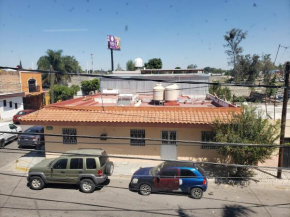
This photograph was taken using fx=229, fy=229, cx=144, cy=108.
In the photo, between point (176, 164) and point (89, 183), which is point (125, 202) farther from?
point (176, 164)

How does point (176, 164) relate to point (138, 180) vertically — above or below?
above

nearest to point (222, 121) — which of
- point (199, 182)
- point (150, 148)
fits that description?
point (199, 182)

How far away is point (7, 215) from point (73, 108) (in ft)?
22.7

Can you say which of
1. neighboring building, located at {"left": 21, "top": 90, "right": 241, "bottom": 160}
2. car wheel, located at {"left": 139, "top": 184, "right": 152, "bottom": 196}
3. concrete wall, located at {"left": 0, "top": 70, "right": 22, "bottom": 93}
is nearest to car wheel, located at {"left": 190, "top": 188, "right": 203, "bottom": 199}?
car wheel, located at {"left": 139, "top": 184, "right": 152, "bottom": 196}

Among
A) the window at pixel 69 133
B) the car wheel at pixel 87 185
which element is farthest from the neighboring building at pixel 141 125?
the car wheel at pixel 87 185

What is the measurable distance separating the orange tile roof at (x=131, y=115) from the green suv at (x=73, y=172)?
3068 millimetres

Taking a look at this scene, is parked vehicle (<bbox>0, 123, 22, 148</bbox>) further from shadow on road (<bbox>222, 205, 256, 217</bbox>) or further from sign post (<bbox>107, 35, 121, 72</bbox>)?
sign post (<bbox>107, 35, 121, 72</bbox>)

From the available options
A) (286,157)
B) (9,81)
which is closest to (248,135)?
(286,157)

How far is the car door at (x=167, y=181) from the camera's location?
32.9ft

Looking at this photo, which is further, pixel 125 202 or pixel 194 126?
pixel 194 126

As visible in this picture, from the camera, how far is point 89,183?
33.8 ft

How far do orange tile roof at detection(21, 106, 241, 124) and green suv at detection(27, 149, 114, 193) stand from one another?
3068 mm

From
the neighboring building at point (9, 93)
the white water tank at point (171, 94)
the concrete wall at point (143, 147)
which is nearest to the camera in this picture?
the concrete wall at point (143, 147)

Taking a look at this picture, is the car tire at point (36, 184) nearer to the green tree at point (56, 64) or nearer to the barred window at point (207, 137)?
the barred window at point (207, 137)
